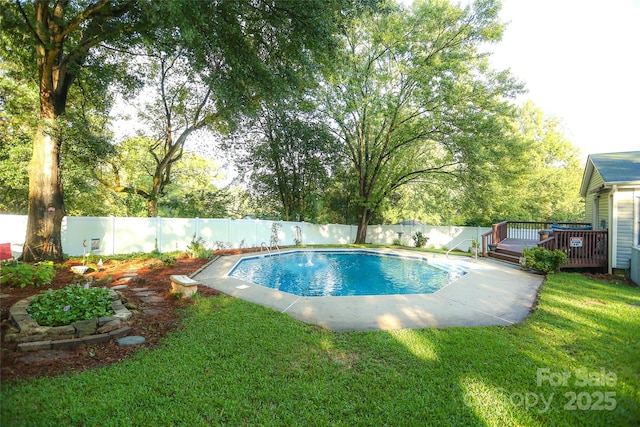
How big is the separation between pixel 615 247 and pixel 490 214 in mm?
9161

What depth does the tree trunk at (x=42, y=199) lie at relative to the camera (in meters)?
7.41

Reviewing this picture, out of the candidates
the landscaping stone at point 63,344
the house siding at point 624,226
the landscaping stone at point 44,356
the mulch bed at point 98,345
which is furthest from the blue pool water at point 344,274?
the landscaping stone at point 44,356

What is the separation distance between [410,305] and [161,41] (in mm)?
8060

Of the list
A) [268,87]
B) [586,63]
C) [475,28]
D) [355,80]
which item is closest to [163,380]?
[268,87]

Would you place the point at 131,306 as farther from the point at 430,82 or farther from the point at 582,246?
the point at 430,82

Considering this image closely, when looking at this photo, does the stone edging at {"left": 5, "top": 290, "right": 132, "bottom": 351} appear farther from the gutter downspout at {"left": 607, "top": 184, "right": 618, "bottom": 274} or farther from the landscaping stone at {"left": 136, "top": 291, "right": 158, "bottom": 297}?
the gutter downspout at {"left": 607, "top": 184, "right": 618, "bottom": 274}

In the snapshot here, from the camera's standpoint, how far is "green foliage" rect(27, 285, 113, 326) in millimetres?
3398

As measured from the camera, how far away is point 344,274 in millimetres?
9750

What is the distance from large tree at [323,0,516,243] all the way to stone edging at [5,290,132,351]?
Result: 473 inches

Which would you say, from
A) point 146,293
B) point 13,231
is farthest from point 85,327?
point 13,231

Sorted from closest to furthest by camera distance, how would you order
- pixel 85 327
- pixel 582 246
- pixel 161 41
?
pixel 85 327 → pixel 161 41 → pixel 582 246

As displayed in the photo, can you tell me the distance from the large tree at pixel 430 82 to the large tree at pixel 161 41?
6.04 meters

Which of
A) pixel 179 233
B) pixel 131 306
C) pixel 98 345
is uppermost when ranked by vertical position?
pixel 179 233

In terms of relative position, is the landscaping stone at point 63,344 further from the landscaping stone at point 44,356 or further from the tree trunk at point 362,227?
the tree trunk at point 362,227
